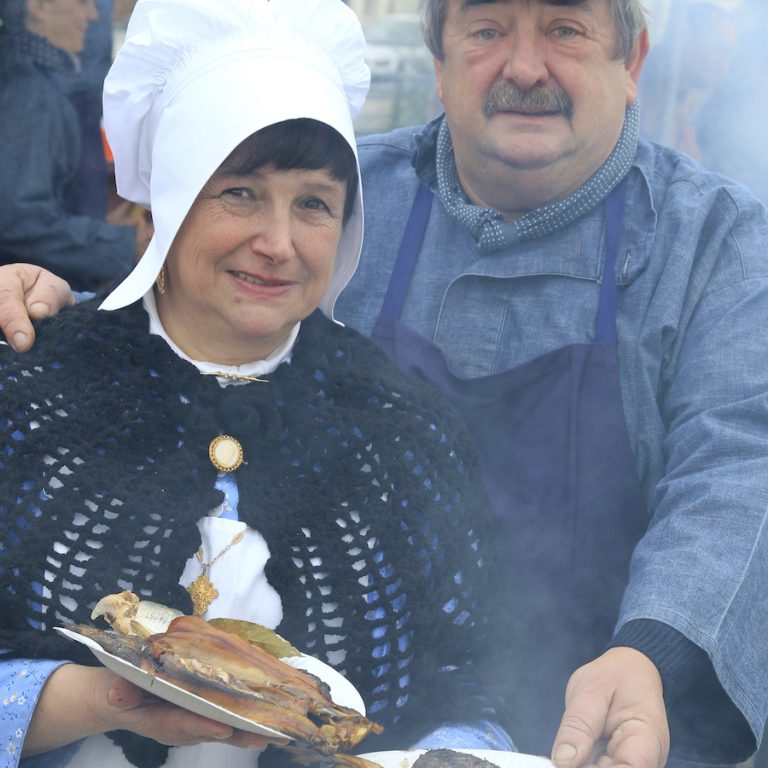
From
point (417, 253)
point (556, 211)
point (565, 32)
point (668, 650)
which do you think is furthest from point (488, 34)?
point (668, 650)

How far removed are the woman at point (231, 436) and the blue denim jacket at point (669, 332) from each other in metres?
0.49

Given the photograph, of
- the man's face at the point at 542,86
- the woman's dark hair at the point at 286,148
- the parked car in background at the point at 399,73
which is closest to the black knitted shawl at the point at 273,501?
the woman's dark hair at the point at 286,148

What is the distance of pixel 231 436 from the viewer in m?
2.35

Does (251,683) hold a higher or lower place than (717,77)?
lower

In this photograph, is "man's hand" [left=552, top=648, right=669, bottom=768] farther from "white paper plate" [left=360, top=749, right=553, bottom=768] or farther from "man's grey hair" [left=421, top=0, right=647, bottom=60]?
"man's grey hair" [left=421, top=0, right=647, bottom=60]

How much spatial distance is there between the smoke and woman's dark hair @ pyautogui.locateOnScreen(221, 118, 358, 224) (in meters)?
2.05

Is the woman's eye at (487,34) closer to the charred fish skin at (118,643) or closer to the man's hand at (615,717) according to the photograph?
the man's hand at (615,717)

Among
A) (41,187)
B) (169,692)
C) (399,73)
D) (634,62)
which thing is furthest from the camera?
(399,73)

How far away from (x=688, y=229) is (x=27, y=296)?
159cm

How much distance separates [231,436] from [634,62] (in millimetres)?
1545

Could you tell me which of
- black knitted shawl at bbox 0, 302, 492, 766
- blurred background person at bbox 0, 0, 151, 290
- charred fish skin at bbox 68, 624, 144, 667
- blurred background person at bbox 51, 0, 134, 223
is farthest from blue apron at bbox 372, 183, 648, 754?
blurred background person at bbox 51, 0, 134, 223

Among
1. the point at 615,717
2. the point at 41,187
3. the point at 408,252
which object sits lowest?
the point at 615,717

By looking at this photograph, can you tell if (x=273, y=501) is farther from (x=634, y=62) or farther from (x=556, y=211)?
(x=634, y=62)

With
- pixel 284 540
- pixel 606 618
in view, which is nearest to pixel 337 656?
pixel 284 540
